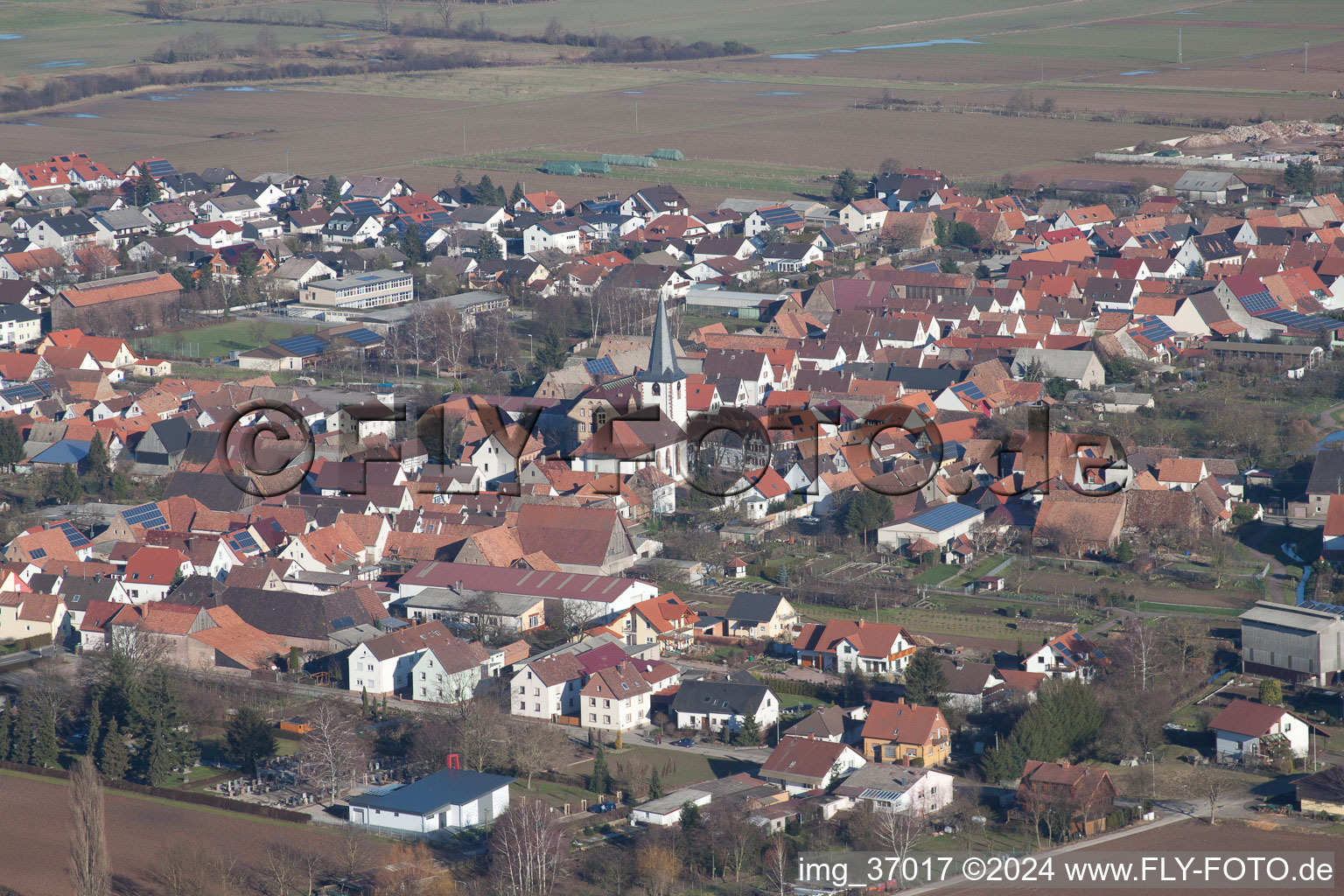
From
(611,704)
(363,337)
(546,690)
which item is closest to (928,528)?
(611,704)

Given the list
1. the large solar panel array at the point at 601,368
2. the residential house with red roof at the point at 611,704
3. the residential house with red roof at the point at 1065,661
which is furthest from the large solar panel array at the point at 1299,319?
the residential house with red roof at the point at 611,704

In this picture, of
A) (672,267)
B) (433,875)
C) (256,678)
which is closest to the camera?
(433,875)

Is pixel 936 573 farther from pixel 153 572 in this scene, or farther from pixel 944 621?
pixel 153 572

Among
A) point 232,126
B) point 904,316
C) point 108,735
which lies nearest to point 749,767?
point 108,735

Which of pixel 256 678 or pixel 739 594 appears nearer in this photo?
pixel 256 678

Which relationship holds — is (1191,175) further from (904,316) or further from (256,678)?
(256,678)

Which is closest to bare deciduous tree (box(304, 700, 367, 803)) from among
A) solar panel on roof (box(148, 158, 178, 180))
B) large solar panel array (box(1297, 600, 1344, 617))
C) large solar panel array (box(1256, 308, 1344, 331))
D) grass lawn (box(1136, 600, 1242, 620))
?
grass lawn (box(1136, 600, 1242, 620))
